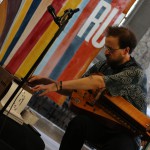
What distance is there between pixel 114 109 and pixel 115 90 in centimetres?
12

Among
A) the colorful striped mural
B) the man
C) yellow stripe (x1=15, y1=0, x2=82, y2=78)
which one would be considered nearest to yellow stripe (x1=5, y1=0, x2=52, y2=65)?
the colorful striped mural

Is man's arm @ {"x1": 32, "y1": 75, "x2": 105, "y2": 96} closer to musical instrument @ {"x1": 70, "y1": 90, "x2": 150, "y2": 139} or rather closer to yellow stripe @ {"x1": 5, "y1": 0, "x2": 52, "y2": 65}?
musical instrument @ {"x1": 70, "y1": 90, "x2": 150, "y2": 139}

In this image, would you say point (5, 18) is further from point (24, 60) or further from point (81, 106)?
point (81, 106)

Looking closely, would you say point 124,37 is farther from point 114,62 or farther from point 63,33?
point 63,33

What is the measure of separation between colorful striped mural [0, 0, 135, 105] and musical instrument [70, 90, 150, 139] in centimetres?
85

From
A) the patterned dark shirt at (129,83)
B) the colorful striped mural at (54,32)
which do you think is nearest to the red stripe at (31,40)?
the colorful striped mural at (54,32)

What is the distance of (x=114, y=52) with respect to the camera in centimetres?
209

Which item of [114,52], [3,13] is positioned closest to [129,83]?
[114,52]

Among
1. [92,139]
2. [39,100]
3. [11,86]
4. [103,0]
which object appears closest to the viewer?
[11,86]

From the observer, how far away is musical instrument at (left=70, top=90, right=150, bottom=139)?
1.96 meters

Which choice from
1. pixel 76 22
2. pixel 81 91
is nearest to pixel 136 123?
pixel 81 91

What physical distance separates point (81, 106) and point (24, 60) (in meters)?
1.10

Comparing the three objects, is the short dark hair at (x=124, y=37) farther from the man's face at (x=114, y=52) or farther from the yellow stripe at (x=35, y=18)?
the yellow stripe at (x=35, y=18)

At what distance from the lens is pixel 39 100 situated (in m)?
3.29
